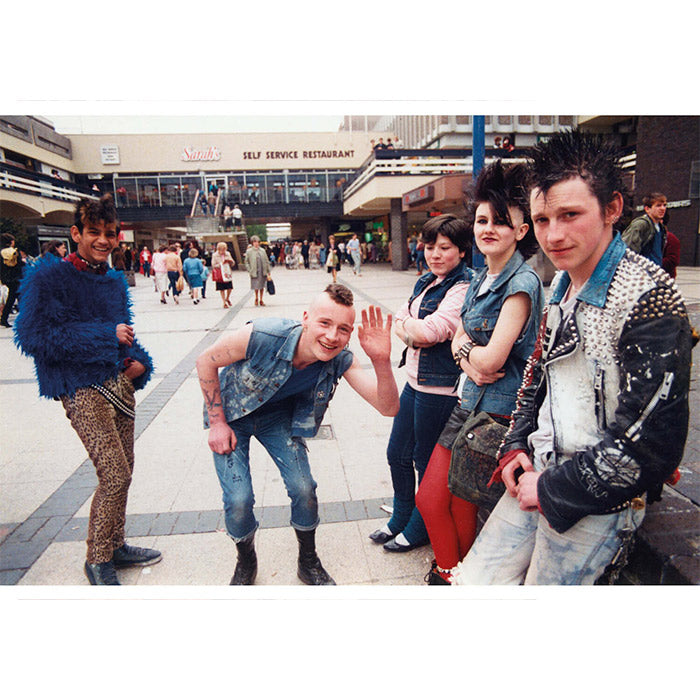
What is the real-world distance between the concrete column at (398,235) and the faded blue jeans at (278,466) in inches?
725

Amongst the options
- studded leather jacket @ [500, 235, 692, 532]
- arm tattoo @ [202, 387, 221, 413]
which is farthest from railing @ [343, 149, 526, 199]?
studded leather jacket @ [500, 235, 692, 532]

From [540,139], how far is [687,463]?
226 centimetres

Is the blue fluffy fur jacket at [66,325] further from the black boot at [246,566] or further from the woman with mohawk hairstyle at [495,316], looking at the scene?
the woman with mohawk hairstyle at [495,316]

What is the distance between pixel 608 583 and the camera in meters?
1.61

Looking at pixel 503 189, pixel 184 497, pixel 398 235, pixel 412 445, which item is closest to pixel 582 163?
pixel 503 189

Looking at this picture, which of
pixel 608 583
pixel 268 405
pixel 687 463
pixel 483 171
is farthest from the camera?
pixel 687 463

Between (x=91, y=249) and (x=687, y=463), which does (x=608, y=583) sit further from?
(x=91, y=249)

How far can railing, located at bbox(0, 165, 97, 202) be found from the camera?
2160 millimetres

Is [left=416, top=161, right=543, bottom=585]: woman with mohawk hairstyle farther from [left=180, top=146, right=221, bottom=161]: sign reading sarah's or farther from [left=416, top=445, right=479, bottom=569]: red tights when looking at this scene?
[left=180, top=146, right=221, bottom=161]: sign reading sarah's

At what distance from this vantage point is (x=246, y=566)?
2262 mm

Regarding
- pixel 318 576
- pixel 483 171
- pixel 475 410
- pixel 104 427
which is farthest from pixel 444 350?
pixel 104 427

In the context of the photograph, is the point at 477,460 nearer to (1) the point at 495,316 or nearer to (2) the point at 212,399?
(1) the point at 495,316

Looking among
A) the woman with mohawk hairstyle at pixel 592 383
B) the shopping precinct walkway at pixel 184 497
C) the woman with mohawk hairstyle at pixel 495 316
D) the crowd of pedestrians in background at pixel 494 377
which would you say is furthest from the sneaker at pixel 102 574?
the woman with mohawk hairstyle at pixel 592 383

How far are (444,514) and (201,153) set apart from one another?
2.27m
